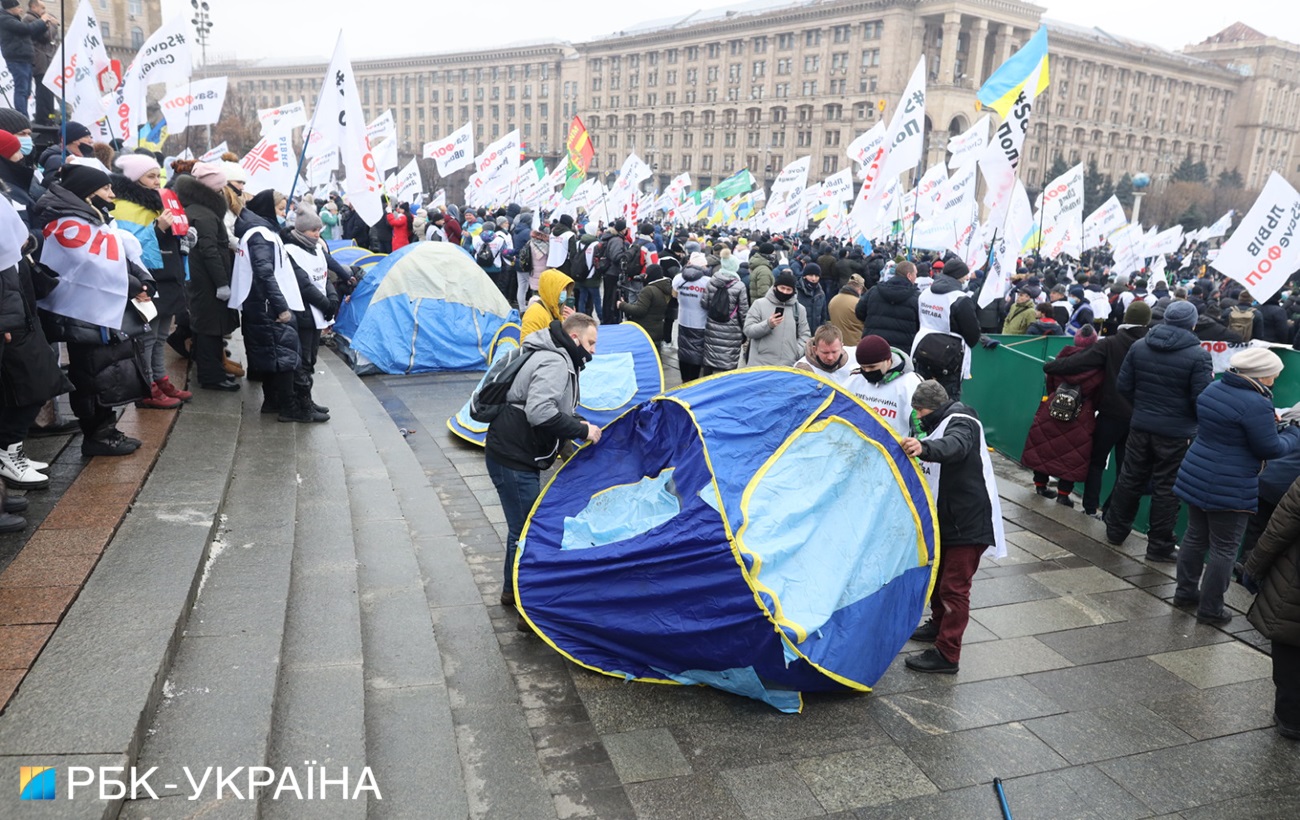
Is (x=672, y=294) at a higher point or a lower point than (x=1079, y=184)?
lower

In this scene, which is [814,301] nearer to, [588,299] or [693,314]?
[693,314]

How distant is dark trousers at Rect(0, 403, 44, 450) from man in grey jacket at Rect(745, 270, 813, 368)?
5.62m

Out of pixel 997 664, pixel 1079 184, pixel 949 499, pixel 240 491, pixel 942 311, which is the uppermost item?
pixel 1079 184

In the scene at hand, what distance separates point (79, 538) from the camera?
4.07m

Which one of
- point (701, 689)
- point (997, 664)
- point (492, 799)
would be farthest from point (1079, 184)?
point (492, 799)

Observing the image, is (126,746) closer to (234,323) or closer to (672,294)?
(234,323)

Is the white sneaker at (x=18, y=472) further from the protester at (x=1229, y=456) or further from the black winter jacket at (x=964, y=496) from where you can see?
the protester at (x=1229, y=456)

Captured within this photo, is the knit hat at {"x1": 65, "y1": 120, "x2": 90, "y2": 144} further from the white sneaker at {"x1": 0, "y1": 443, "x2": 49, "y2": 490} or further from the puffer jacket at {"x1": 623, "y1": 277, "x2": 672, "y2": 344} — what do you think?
the puffer jacket at {"x1": 623, "y1": 277, "x2": 672, "y2": 344}

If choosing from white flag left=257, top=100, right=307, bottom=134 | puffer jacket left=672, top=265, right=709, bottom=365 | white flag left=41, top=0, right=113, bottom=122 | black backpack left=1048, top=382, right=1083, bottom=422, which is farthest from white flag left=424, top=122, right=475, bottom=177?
black backpack left=1048, top=382, right=1083, bottom=422

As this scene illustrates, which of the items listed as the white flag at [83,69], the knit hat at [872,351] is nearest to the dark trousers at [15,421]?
the knit hat at [872,351]

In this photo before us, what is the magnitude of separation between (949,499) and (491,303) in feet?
26.8

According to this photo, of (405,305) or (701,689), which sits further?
(405,305)

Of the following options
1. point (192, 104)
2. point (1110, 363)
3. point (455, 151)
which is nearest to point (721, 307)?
point (1110, 363)

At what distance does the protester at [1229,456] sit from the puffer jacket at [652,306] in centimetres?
570
